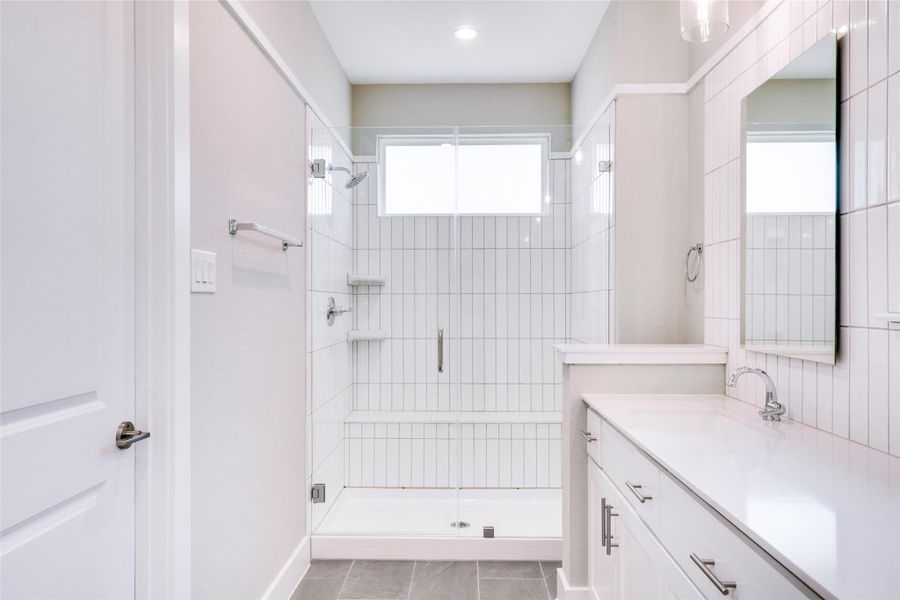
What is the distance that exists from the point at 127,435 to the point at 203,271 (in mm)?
453

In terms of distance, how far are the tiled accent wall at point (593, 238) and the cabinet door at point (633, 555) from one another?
1.01m

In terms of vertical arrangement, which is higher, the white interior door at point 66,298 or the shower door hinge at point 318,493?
the white interior door at point 66,298

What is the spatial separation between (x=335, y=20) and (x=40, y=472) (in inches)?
93.5

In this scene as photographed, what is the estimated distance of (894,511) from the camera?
0.84m

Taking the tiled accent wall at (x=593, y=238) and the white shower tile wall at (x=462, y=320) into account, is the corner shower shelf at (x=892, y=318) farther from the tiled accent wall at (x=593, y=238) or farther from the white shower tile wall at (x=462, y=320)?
the white shower tile wall at (x=462, y=320)

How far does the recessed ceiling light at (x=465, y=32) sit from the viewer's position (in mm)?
2680

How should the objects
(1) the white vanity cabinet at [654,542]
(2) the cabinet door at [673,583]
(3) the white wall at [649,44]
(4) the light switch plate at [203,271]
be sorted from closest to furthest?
(1) the white vanity cabinet at [654,542], (2) the cabinet door at [673,583], (4) the light switch plate at [203,271], (3) the white wall at [649,44]

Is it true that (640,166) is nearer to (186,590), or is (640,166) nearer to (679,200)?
(679,200)

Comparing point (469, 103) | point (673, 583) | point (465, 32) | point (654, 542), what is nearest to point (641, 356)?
point (654, 542)

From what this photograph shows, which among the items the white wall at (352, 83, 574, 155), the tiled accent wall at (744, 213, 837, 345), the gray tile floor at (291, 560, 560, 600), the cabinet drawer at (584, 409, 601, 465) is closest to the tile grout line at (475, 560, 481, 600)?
the gray tile floor at (291, 560, 560, 600)

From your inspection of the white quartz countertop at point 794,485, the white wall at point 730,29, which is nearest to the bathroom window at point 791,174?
the white wall at point 730,29

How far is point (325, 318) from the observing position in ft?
8.41

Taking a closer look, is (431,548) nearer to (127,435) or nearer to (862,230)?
(127,435)

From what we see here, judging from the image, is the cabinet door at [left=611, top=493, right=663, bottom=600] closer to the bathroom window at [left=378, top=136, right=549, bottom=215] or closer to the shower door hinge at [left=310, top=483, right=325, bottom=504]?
the shower door hinge at [left=310, top=483, right=325, bottom=504]
